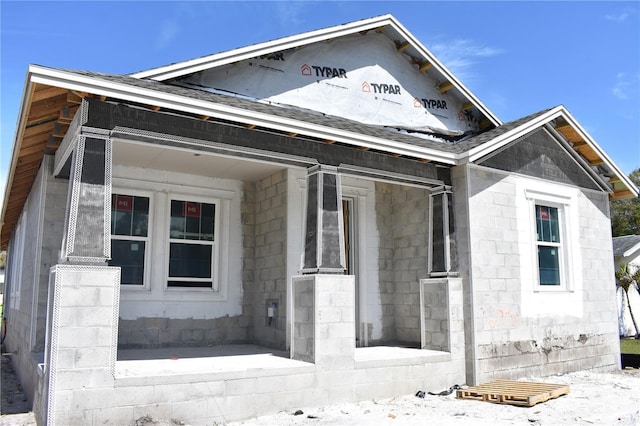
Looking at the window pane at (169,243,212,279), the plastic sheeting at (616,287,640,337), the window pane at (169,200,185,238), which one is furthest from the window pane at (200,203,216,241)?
the plastic sheeting at (616,287,640,337)

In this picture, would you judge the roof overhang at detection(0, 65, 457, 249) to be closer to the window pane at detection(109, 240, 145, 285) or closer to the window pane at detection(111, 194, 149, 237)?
the window pane at detection(111, 194, 149, 237)

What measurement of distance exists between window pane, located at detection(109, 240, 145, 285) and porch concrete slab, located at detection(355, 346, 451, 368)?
4445 mm

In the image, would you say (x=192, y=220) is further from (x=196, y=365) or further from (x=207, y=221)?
(x=196, y=365)

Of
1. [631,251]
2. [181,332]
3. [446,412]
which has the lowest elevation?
Answer: [446,412]

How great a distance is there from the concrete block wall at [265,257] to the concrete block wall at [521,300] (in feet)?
12.0

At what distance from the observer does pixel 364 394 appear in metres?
8.85

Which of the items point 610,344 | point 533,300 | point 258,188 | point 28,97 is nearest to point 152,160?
point 258,188

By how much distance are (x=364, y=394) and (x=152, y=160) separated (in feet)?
18.5

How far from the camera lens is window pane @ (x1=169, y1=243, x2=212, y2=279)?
11023mm

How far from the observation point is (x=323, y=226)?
8930 mm

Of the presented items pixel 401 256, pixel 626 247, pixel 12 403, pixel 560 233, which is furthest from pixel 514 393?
pixel 626 247

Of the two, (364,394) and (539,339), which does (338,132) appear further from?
(539,339)

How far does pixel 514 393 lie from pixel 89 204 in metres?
7.09

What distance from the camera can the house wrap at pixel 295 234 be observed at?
276 inches
